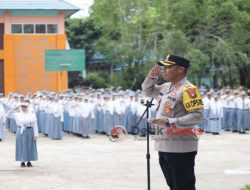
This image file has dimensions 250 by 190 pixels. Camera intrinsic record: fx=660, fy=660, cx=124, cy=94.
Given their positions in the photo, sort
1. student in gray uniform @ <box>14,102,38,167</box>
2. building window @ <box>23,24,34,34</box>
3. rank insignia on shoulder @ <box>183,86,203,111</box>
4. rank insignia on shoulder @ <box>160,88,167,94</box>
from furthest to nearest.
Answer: building window @ <box>23,24,34,34</box>, student in gray uniform @ <box>14,102,38,167</box>, rank insignia on shoulder @ <box>160,88,167,94</box>, rank insignia on shoulder @ <box>183,86,203,111</box>

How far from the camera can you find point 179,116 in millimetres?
7219

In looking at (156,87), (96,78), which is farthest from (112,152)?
(96,78)

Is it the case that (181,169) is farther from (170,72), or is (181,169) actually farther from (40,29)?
(40,29)

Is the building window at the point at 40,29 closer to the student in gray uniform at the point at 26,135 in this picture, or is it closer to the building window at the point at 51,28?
the building window at the point at 51,28

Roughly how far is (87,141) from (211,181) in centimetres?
1061

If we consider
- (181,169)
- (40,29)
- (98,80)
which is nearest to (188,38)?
(40,29)

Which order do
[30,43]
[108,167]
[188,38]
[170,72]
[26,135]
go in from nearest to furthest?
1. [170,72]
2. [108,167]
3. [26,135]
4. [188,38]
5. [30,43]

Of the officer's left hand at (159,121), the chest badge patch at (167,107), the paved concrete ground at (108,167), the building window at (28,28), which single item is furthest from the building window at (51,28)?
the officer's left hand at (159,121)

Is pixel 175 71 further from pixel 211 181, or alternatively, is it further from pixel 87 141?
pixel 87 141

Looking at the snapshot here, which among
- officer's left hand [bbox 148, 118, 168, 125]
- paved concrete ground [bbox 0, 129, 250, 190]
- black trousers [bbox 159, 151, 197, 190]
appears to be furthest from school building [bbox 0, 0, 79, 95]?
officer's left hand [bbox 148, 118, 168, 125]

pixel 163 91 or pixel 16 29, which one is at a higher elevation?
pixel 16 29

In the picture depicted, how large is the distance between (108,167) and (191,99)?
24.9 feet

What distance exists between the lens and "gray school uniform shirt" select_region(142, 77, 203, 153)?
7.07 meters

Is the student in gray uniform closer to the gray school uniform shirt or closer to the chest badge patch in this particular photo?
the gray school uniform shirt
